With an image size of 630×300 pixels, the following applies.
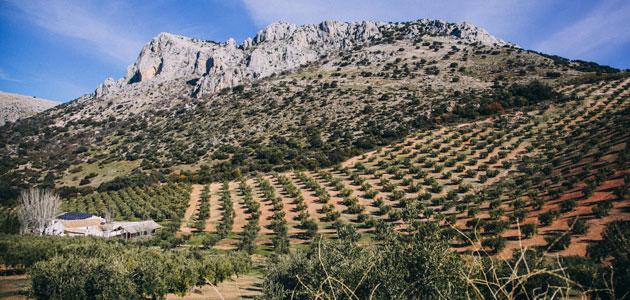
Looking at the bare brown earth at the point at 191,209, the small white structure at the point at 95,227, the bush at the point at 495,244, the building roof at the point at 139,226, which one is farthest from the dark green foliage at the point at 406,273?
the small white structure at the point at 95,227

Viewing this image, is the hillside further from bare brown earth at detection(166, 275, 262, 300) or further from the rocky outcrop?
the rocky outcrop

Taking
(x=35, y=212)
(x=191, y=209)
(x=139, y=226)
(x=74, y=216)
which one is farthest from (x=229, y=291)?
(x=74, y=216)

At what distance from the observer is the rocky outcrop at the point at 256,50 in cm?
11656

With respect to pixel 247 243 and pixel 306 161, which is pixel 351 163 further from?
pixel 247 243

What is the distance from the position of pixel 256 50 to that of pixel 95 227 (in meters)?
101

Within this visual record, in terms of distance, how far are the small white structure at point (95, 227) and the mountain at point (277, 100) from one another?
20407 mm

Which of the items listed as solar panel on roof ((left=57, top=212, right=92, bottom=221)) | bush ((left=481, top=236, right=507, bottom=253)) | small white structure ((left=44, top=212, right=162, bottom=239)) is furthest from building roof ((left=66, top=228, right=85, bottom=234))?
bush ((left=481, top=236, right=507, bottom=253))

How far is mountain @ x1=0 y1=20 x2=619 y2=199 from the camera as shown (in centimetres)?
6184

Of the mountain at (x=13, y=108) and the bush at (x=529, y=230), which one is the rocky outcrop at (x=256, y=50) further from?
the bush at (x=529, y=230)

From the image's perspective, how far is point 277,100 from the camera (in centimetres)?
8888

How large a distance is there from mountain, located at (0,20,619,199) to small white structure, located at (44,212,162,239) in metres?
20.4

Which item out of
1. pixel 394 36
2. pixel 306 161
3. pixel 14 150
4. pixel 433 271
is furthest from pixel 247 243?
pixel 394 36

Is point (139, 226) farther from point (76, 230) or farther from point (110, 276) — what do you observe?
point (110, 276)

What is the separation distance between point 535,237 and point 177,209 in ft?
136
